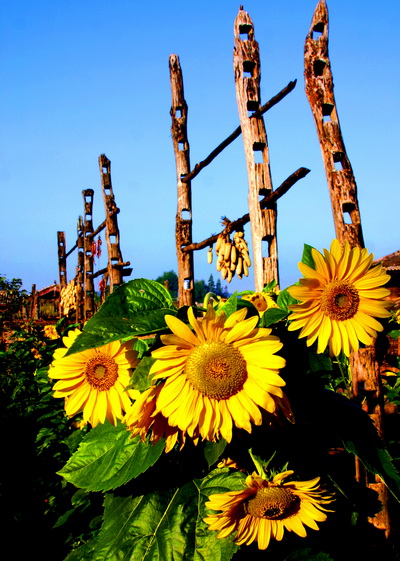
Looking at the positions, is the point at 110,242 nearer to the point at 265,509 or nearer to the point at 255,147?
the point at 255,147

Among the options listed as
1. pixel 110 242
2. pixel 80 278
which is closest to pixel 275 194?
pixel 110 242

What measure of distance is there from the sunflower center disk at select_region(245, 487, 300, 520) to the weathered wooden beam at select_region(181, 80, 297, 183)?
410 centimetres

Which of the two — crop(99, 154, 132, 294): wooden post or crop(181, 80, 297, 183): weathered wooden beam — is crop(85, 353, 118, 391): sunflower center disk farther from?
crop(99, 154, 132, 294): wooden post

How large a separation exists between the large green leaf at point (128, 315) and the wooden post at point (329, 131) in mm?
Result: 2178

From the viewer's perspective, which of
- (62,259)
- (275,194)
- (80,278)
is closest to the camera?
(275,194)

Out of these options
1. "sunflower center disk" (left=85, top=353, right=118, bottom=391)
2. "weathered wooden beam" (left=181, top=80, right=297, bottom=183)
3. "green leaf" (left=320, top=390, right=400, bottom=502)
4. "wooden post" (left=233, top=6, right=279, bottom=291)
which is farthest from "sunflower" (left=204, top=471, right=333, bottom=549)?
"weathered wooden beam" (left=181, top=80, right=297, bottom=183)

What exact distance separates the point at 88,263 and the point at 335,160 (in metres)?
10.4

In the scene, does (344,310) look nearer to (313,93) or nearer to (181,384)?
(181,384)

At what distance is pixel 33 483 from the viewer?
4.71 meters

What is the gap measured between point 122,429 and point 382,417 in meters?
1.81

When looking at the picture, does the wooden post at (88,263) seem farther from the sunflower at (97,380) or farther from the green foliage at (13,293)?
the sunflower at (97,380)

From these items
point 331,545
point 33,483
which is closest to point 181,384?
point 331,545

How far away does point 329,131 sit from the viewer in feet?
10.9

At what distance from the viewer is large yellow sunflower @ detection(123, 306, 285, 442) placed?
94cm
